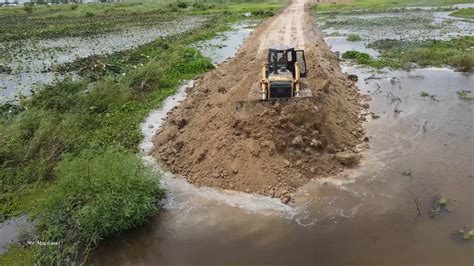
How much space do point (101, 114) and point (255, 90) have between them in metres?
8.24

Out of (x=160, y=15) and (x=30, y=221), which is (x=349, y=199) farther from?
(x=160, y=15)

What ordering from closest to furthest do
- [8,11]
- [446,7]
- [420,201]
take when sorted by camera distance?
[420,201] < [446,7] < [8,11]

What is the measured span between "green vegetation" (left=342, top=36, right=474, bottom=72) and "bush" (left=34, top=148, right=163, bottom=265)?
810 inches

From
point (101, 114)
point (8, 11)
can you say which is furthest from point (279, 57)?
point (8, 11)

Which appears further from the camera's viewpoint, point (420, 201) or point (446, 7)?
point (446, 7)

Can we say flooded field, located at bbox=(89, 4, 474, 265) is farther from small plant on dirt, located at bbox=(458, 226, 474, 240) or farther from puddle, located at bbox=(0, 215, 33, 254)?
puddle, located at bbox=(0, 215, 33, 254)

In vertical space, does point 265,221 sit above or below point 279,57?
below

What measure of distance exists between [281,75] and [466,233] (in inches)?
334

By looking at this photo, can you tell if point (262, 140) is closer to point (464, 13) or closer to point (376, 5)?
point (464, 13)

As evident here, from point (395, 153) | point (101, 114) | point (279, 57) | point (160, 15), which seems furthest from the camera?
point (160, 15)

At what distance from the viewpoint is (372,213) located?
1236 cm

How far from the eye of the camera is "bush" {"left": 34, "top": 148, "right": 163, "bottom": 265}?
11.4m

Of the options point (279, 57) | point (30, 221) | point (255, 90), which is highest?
point (279, 57)

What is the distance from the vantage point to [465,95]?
69.8 feet
